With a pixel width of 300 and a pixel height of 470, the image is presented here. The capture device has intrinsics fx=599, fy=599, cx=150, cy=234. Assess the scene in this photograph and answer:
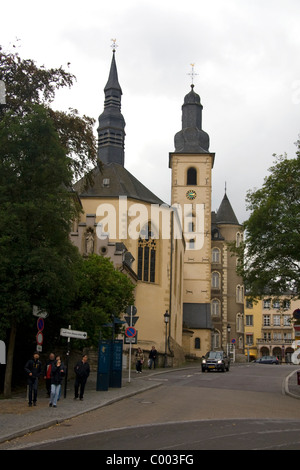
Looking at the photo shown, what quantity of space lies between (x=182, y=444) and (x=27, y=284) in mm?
9655

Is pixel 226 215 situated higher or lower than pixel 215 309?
higher

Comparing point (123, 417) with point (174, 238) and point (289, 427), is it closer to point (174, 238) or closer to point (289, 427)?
point (289, 427)

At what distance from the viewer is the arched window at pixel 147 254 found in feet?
155

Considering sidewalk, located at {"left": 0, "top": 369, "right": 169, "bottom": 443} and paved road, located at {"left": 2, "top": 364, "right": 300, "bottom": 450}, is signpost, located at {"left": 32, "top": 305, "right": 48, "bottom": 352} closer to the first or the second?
sidewalk, located at {"left": 0, "top": 369, "right": 169, "bottom": 443}

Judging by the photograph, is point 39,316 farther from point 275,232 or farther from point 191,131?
point 191,131

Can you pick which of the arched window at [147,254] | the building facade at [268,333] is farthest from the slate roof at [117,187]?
the building facade at [268,333]

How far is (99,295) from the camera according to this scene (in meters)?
25.5

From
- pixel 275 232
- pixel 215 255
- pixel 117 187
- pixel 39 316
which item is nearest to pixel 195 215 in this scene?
pixel 215 255

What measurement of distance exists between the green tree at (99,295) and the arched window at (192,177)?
3866 cm

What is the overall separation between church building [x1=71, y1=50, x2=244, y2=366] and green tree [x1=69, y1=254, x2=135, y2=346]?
6158mm

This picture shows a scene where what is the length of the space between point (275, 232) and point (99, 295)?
7.87m

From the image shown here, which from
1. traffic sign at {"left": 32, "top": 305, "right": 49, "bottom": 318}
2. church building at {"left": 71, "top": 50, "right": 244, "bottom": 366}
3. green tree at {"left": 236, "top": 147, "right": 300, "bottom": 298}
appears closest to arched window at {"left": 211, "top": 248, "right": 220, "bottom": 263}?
church building at {"left": 71, "top": 50, "right": 244, "bottom": 366}

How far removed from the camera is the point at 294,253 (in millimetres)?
22391
